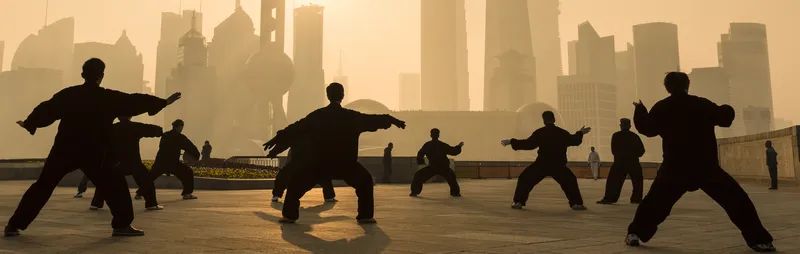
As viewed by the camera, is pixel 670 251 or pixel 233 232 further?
pixel 233 232

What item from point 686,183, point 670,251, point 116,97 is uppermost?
point 116,97

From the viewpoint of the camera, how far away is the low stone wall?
22.1 metres

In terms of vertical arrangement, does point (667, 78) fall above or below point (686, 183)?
above

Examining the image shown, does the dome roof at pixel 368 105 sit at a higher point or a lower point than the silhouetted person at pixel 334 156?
higher

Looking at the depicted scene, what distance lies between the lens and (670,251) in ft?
18.5

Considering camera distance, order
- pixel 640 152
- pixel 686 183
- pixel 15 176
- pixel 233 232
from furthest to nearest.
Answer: pixel 15 176, pixel 640 152, pixel 233 232, pixel 686 183

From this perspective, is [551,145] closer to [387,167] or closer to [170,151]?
[170,151]

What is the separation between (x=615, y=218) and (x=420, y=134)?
16520 centimetres

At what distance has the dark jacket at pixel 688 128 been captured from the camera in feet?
20.3

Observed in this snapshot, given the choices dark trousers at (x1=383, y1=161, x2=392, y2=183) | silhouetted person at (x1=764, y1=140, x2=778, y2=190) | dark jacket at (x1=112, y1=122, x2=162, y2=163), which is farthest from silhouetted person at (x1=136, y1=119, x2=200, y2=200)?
silhouetted person at (x1=764, y1=140, x2=778, y2=190)

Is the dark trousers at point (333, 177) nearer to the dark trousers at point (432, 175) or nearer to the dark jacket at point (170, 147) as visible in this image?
the dark jacket at point (170, 147)

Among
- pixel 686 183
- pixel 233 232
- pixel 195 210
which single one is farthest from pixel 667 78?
pixel 195 210

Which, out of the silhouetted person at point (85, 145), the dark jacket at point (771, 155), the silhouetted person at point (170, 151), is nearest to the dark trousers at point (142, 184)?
the silhouetted person at point (170, 151)

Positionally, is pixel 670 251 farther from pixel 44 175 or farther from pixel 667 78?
pixel 44 175
